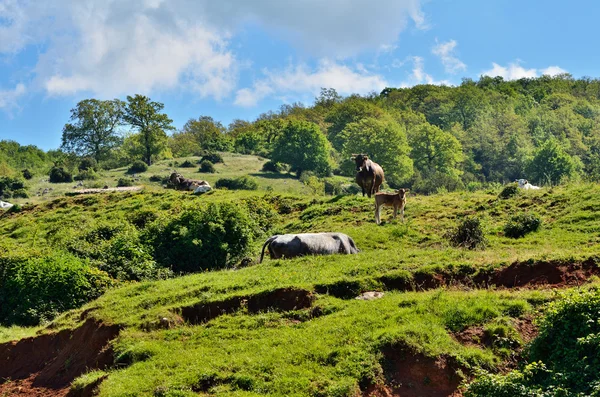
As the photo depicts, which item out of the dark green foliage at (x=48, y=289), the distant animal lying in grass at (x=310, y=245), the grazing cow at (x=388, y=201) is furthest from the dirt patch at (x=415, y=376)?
the grazing cow at (x=388, y=201)

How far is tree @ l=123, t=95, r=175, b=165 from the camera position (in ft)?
211

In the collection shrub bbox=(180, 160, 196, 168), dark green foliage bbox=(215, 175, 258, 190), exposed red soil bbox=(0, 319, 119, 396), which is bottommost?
exposed red soil bbox=(0, 319, 119, 396)

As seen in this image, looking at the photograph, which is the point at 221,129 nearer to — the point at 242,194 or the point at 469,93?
the point at 469,93

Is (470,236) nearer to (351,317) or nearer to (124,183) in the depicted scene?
(351,317)

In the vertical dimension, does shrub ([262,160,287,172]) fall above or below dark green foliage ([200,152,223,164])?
below

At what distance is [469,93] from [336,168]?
171ft

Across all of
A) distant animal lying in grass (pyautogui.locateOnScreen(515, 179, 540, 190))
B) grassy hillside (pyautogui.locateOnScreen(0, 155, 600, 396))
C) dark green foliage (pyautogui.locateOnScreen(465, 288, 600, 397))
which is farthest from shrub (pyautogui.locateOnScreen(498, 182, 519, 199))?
dark green foliage (pyautogui.locateOnScreen(465, 288, 600, 397))

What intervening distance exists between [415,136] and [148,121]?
38279 millimetres

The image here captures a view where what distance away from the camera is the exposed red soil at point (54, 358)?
12391mm

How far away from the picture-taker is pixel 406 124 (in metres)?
104

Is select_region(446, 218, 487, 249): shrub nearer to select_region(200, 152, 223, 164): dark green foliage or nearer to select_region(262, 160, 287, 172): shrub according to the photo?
select_region(262, 160, 287, 172): shrub

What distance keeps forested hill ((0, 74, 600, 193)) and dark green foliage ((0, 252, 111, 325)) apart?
25.6 metres

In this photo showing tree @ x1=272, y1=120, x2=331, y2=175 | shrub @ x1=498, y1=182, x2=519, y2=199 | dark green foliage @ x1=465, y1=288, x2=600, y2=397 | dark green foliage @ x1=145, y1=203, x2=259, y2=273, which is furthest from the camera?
tree @ x1=272, y1=120, x2=331, y2=175

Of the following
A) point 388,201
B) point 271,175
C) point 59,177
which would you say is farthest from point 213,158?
point 388,201
